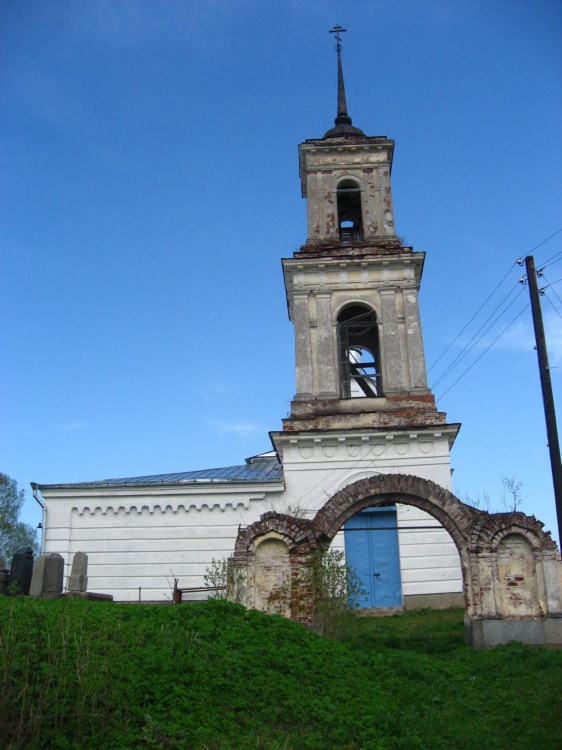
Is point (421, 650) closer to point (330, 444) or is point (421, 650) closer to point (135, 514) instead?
point (330, 444)

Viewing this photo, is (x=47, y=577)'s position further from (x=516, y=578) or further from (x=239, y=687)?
(x=516, y=578)

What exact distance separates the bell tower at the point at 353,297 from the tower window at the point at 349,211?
0.03 metres

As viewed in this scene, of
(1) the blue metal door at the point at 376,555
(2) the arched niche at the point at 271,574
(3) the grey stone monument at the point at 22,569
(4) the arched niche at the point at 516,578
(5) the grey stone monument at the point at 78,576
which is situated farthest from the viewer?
(1) the blue metal door at the point at 376,555

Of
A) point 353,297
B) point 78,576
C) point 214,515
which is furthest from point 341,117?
point 78,576

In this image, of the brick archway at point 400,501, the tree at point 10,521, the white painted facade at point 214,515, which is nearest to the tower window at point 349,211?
the white painted facade at point 214,515

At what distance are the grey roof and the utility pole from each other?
8.86 m

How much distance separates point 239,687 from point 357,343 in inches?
558

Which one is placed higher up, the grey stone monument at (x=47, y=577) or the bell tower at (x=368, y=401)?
the bell tower at (x=368, y=401)

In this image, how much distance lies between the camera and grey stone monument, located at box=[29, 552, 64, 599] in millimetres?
13203

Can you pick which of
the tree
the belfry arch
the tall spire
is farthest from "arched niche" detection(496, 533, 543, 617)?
the tree

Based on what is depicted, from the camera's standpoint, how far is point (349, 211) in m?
22.3

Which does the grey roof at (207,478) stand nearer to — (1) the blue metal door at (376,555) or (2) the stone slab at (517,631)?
(1) the blue metal door at (376,555)

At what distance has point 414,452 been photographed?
62.2 feet

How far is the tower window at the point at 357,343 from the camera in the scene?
65.1 ft
